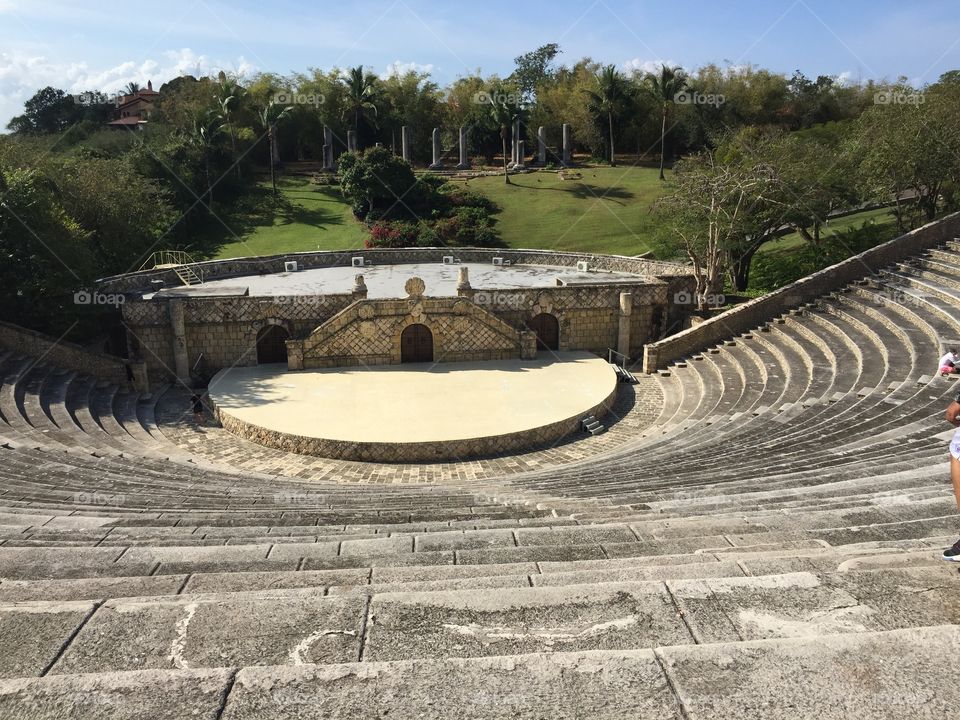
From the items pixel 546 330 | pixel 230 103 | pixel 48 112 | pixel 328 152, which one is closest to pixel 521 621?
pixel 546 330

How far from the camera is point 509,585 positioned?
4879 mm

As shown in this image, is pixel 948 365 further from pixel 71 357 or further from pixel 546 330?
pixel 71 357

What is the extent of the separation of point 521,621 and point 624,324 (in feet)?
82.6

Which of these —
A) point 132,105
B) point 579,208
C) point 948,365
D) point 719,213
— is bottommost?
point 948,365

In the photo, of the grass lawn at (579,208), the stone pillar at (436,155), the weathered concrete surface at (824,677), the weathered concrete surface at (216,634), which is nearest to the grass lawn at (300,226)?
the stone pillar at (436,155)

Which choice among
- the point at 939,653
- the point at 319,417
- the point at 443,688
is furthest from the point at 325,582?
the point at 319,417

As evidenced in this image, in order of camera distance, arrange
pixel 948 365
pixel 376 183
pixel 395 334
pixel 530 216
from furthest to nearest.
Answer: pixel 530 216 → pixel 376 183 → pixel 395 334 → pixel 948 365

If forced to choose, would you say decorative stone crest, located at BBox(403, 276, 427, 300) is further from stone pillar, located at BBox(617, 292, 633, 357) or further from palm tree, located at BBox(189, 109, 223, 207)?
palm tree, located at BBox(189, 109, 223, 207)

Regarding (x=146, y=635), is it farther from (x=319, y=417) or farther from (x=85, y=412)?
(x=85, y=412)

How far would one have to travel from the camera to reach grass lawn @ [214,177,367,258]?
47.4 m

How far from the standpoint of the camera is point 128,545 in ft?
23.3

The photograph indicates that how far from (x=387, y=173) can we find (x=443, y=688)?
52.8 meters

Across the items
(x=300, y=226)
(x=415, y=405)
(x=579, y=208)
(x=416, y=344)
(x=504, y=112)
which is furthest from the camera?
(x=504, y=112)

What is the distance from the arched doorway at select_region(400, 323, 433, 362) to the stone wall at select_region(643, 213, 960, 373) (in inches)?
355
